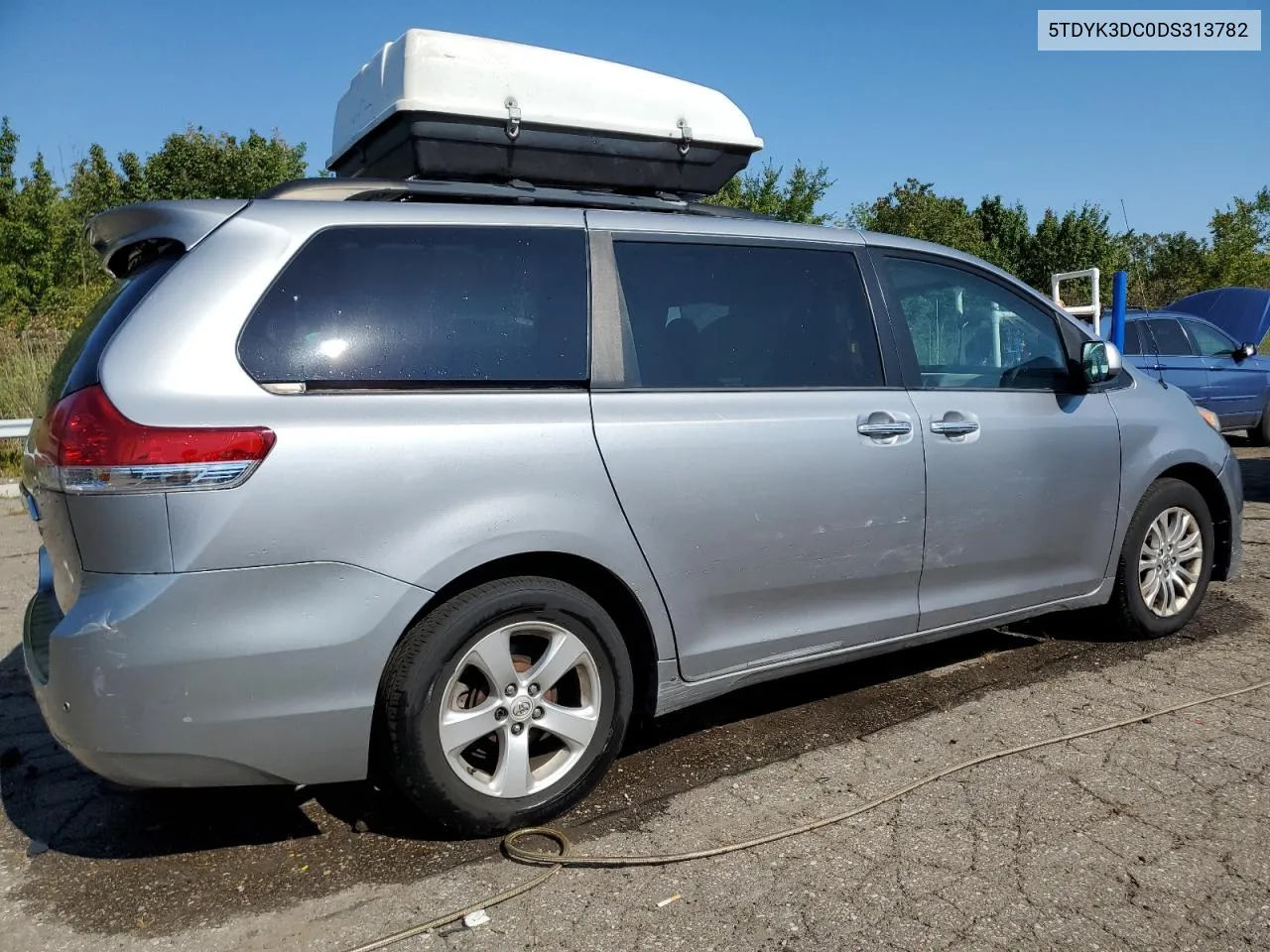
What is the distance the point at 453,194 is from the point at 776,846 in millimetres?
2147

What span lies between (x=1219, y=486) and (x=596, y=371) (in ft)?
10.9

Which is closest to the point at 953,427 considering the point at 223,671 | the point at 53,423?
the point at 223,671

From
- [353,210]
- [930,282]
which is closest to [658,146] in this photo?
[930,282]

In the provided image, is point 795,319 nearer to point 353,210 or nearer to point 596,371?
point 596,371

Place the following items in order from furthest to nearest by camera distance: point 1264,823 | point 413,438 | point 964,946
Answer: point 1264,823, point 413,438, point 964,946

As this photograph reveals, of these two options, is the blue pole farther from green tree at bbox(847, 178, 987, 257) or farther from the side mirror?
green tree at bbox(847, 178, 987, 257)

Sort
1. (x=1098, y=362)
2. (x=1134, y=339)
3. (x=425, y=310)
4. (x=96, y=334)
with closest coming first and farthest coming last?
(x=96, y=334) → (x=425, y=310) → (x=1098, y=362) → (x=1134, y=339)

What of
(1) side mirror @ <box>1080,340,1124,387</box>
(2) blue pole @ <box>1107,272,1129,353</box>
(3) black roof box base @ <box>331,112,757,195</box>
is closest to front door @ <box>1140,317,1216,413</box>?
(2) blue pole @ <box>1107,272,1129,353</box>

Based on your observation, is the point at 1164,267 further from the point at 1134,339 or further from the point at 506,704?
the point at 506,704

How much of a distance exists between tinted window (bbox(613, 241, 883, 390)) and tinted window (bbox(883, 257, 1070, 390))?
0.85 feet

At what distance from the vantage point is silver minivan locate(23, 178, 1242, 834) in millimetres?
2588

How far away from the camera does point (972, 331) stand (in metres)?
4.27

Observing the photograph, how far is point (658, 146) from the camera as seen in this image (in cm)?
404

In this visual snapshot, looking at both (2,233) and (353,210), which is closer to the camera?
(353,210)
